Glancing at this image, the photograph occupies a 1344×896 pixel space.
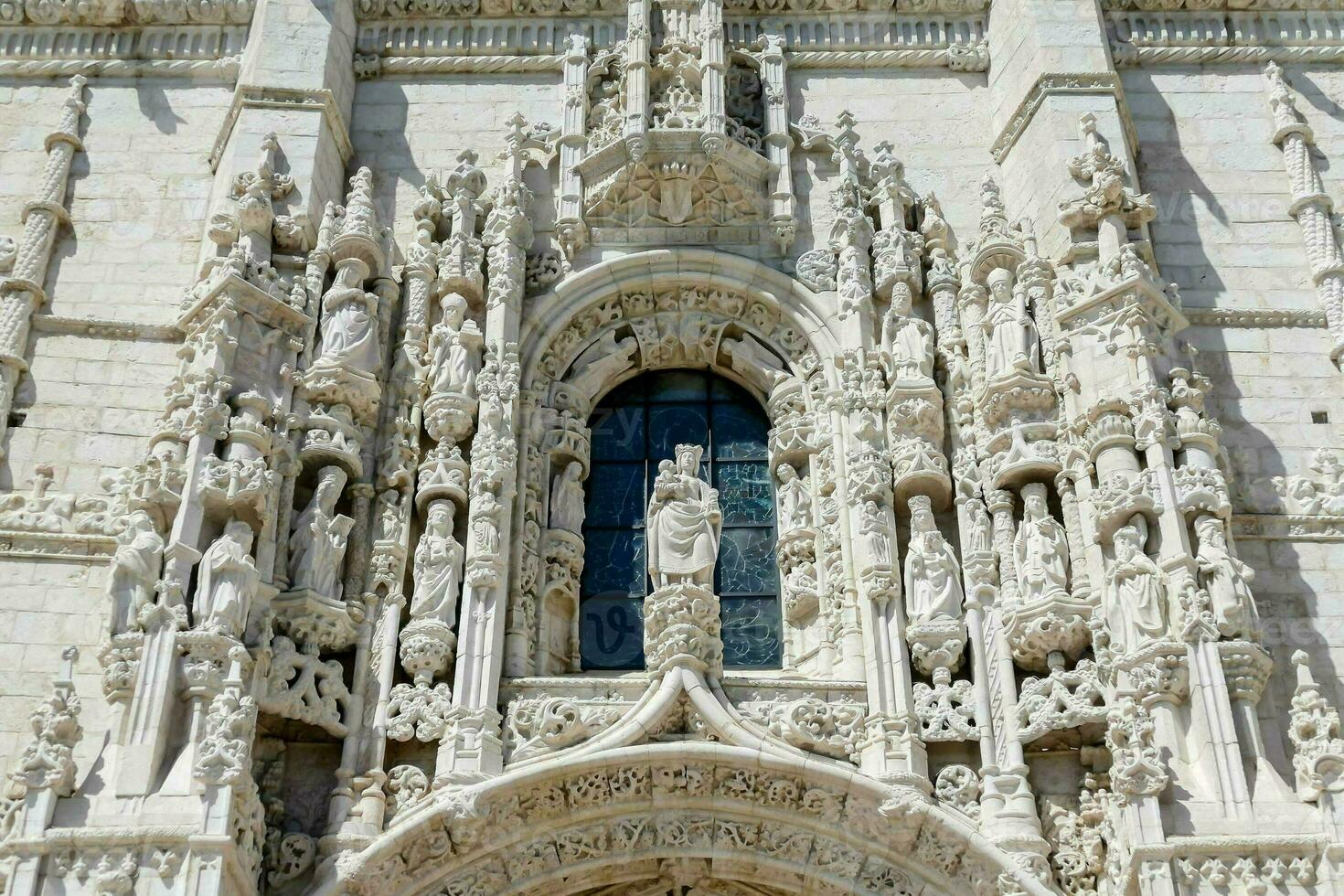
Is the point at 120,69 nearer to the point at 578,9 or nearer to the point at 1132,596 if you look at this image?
the point at 578,9

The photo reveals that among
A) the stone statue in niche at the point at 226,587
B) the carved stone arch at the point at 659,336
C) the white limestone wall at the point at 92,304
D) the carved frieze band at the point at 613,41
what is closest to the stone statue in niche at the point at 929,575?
the carved stone arch at the point at 659,336

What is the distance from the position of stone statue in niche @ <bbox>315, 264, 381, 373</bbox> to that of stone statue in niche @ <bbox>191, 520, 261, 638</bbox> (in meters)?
1.71

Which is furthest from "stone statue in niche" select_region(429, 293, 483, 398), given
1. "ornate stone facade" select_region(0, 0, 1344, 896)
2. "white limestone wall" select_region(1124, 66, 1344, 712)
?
"white limestone wall" select_region(1124, 66, 1344, 712)

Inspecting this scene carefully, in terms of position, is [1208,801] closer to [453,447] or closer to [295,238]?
[453,447]

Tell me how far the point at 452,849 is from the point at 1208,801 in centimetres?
432

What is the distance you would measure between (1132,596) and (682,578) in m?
2.73

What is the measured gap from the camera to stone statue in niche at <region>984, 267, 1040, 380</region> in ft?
40.7

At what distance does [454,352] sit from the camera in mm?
12805

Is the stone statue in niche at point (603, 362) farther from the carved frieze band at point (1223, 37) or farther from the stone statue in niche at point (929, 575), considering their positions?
the carved frieze band at point (1223, 37)

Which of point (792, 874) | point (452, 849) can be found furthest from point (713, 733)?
point (452, 849)

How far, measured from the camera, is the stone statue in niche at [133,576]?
11.0 meters

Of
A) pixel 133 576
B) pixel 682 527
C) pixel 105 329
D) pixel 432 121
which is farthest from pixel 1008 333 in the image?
pixel 105 329

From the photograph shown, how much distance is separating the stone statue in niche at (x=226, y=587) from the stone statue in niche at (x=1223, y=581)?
5.65 meters

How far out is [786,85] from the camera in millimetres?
14633
